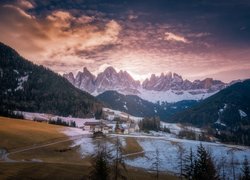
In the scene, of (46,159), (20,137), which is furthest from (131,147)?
(46,159)

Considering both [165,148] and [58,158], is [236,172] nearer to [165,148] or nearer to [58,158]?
[165,148]

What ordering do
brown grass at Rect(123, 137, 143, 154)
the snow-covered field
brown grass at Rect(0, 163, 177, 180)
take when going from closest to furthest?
brown grass at Rect(0, 163, 177, 180) < the snow-covered field < brown grass at Rect(123, 137, 143, 154)

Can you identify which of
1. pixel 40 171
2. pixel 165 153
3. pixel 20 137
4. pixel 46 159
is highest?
pixel 20 137

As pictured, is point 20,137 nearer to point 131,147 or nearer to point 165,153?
point 131,147

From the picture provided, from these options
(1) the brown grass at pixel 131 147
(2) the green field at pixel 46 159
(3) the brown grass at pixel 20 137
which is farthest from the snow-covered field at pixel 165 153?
(3) the brown grass at pixel 20 137

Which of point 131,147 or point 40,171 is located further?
point 131,147

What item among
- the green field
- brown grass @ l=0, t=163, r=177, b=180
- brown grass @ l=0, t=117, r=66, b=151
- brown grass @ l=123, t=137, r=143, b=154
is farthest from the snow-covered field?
brown grass @ l=0, t=163, r=177, b=180

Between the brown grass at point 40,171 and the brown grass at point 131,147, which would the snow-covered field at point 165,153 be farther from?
the brown grass at point 40,171

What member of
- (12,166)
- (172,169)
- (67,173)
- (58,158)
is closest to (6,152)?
(58,158)

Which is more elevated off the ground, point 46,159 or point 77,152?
point 77,152

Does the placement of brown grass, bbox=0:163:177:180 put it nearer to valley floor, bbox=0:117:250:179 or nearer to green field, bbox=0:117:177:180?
green field, bbox=0:117:177:180

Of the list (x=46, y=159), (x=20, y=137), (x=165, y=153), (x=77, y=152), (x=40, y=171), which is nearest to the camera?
(x=40, y=171)

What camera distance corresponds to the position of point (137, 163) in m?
143

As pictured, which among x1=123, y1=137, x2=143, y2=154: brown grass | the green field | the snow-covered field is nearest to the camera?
the green field
